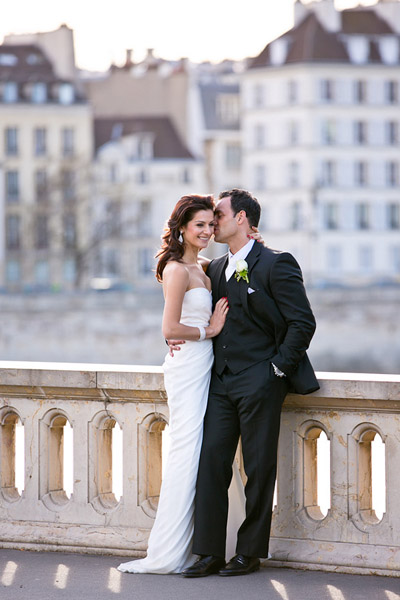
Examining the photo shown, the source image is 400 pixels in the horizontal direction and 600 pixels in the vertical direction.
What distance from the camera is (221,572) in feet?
17.5

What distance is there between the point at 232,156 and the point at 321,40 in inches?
297

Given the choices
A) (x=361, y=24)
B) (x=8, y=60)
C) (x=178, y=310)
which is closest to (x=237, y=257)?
(x=178, y=310)

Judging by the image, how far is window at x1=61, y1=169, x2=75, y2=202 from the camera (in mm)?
59594

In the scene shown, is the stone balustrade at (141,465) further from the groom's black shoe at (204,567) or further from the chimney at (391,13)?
the chimney at (391,13)

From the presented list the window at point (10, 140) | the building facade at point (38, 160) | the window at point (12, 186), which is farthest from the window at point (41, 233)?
the window at point (10, 140)

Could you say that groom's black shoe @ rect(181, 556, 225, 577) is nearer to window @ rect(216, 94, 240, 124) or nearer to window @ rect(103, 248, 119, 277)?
window @ rect(103, 248, 119, 277)

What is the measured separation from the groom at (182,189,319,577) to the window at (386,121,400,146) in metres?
61.7

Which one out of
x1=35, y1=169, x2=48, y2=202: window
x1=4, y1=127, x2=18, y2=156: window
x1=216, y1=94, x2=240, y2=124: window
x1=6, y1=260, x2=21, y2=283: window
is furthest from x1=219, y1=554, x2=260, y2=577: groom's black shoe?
x1=216, y1=94, x2=240, y2=124: window

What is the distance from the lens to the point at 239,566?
5352 mm

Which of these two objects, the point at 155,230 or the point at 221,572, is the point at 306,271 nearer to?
the point at 155,230

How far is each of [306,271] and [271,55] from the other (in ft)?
39.9

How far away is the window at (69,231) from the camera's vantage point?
59.1m

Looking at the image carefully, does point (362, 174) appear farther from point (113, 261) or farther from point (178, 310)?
point (178, 310)

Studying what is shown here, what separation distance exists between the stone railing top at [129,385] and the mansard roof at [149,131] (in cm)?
6095
